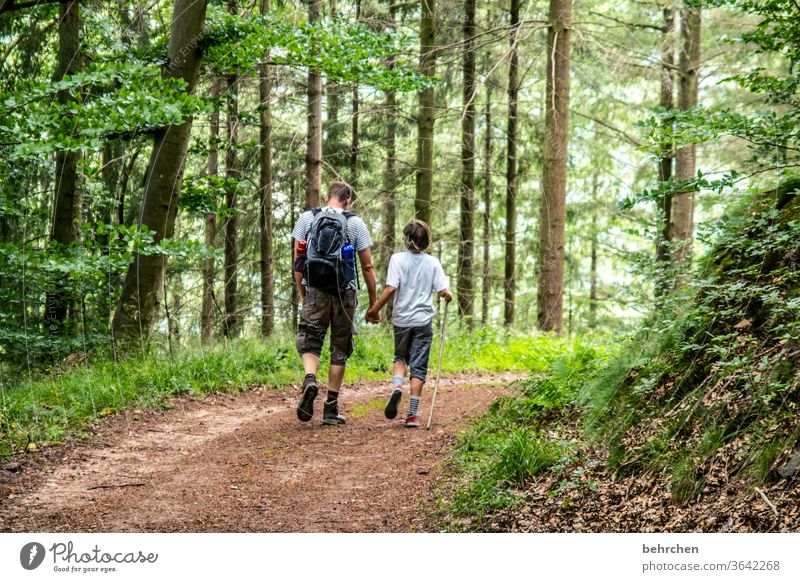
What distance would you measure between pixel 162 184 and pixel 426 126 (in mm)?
5232

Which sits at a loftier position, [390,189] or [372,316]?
[390,189]

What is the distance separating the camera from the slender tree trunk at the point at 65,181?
8.93m

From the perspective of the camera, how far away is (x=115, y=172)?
1216 cm

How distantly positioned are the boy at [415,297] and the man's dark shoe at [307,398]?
2.35ft

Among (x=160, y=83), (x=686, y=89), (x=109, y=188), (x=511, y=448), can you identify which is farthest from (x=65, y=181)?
(x=686, y=89)

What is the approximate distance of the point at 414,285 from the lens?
20.9ft

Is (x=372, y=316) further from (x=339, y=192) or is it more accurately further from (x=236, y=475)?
(x=236, y=475)

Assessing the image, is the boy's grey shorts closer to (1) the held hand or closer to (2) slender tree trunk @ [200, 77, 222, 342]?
(1) the held hand

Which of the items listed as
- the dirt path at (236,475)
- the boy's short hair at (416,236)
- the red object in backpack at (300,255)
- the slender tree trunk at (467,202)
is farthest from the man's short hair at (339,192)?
the slender tree trunk at (467,202)

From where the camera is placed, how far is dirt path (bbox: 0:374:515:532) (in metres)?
3.78

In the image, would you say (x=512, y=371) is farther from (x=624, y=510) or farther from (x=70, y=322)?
(x=624, y=510)

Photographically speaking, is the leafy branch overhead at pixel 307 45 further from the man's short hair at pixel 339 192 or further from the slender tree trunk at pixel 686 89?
the slender tree trunk at pixel 686 89

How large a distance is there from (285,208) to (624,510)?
1389cm
